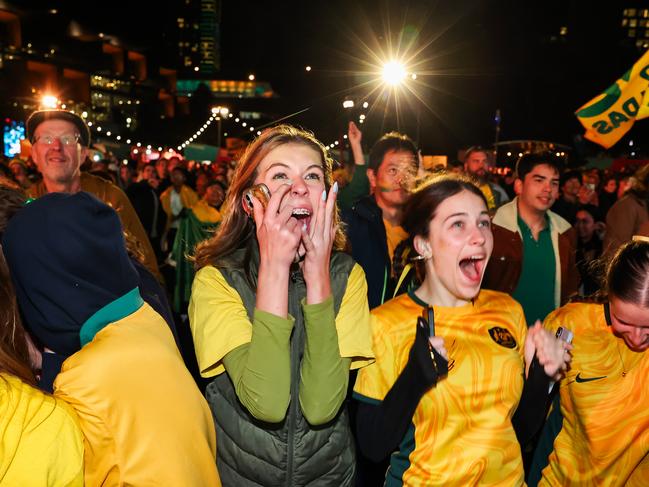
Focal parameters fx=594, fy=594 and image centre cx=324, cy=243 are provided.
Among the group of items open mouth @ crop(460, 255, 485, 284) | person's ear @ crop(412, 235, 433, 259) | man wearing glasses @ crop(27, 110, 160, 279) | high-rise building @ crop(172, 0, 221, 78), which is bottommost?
A: open mouth @ crop(460, 255, 485, 284)

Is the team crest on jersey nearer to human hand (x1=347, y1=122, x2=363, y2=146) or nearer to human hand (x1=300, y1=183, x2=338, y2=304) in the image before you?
human hand (x1=300, y1=183, x2=338, y2=304)

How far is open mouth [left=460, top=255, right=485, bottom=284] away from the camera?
100 inches

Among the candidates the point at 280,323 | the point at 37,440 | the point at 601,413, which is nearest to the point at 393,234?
the point at 601,413

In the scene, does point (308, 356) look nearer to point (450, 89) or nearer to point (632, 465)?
point (632, 465)

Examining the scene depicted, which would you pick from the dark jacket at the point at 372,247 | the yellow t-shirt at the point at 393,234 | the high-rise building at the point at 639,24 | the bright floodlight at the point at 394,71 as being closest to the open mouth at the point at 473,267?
the dark jacket at the point at 372,247

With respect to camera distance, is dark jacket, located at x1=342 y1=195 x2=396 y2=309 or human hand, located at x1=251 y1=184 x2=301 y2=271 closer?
human hand, located at x1=251 y1=184 x2=301 y2=271

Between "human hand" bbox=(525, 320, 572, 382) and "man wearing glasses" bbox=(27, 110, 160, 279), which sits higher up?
"man wearing glasses" bbox=(27, 110, 160, 279)

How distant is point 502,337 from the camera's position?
253 centimetres

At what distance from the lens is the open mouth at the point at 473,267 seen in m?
2.55

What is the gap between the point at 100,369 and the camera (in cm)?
153

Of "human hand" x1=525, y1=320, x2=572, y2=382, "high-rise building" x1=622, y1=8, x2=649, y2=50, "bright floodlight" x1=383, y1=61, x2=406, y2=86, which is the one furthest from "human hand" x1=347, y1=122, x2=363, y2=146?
"high-rise building" x1=622, y1=8, x2=649, y2=50

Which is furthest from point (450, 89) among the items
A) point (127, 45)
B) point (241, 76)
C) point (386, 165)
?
point (241, 76)

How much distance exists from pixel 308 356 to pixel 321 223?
466 mm

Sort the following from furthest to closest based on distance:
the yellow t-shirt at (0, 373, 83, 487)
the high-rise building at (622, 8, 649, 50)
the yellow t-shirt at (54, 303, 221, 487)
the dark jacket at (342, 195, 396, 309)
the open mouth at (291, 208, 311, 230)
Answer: the high-rise building at (622, 8, 649, 50) < the dark jacket at (342, 195, 396, 309) < the open mouth at (291, 208, 311, 230) < the yellow t-shirt at (54, 303, 221, 487) < the yellow t-shirt at (0, 373, 83, 487)
